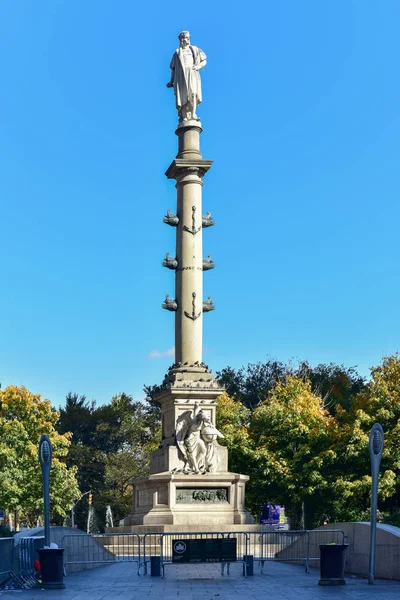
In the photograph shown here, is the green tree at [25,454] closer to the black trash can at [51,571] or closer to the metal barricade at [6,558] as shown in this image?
the metal barricade at [6,558]

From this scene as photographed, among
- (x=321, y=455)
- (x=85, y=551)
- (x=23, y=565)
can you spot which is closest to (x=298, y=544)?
(x=85, y=551)

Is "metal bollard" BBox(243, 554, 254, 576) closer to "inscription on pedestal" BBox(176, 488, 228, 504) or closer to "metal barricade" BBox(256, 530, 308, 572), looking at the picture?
"metal barricade" BBox(256, 530, 308, 572)

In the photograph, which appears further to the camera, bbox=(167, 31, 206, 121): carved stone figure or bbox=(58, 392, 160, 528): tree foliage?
bbox=(58, 392, 160, 528): tree foliage

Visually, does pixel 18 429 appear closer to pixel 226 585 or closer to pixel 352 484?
pixel 352 484

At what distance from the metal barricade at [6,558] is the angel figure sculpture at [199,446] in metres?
13.7

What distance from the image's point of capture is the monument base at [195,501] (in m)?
32.7

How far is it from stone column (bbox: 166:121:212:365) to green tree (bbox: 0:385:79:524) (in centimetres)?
2138

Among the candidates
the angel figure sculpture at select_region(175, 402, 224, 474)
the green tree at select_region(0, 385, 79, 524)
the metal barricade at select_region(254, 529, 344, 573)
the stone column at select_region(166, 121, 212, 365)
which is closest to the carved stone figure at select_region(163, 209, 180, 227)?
the stone column at select_region(166, 121, 212, 365)

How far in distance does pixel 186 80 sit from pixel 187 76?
0.20 m

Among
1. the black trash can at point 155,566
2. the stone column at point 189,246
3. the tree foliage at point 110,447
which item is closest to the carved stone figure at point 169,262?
the stone column at point 189,246

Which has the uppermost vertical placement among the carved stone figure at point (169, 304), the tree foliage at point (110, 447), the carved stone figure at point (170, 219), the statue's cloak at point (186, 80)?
the statue's cloak at point (186, 80)

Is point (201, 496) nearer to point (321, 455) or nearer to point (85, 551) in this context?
point (85, 551)

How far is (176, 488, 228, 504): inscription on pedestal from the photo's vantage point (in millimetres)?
33094

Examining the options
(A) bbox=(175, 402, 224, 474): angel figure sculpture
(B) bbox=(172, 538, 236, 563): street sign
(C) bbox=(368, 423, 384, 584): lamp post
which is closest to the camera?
(C) bbox=(368, 423, 384, 584): lamp post
